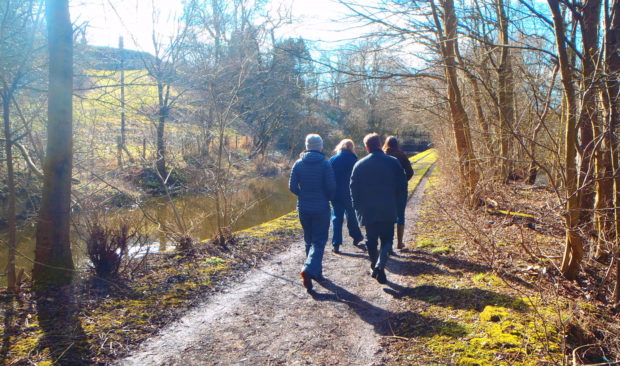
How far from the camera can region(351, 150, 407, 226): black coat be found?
498 cm

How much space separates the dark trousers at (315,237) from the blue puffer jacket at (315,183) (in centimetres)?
9

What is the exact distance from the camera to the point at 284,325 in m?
4.06

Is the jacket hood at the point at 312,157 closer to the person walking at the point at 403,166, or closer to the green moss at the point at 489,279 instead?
the person walking at the point at 403,166

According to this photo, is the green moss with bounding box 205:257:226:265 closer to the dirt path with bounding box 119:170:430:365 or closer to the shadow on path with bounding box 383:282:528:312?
the dirt path with bounding box 119:170:430:365

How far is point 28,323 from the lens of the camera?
3832 millimetres

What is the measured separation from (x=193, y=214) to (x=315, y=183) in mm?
8529

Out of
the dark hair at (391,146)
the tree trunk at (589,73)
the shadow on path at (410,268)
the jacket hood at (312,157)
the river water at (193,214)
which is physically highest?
the tree trunk at (589,73)

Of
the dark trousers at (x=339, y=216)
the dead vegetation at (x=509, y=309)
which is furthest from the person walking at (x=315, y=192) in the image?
the dark trousers at (x=339, y=216)

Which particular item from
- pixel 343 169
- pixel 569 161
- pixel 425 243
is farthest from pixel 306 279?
pixel 569 161

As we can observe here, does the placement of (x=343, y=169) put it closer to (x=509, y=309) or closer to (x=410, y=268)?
(x=410, y=268)

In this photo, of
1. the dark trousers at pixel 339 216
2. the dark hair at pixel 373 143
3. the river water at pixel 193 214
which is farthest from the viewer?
the river water at pixel 193 214

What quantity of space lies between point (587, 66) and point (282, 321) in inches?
167

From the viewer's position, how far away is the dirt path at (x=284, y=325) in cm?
344

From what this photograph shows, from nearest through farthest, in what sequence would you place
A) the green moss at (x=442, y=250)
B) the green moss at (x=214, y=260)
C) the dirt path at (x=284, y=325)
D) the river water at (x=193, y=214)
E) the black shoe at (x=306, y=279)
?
the dirt path at (x=284, y=325) < the black shoe at (x=306, y=279) < the green moss at (x=214, y=260) < the green moss at (x=442, y=250) < the river water at (x=193, y=214)
